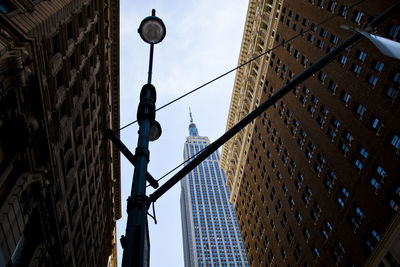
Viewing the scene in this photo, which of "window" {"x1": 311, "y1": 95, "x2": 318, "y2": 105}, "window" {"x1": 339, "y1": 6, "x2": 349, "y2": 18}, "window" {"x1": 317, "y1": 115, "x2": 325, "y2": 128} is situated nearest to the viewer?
"window" {"x1": 339, "y1": 6, "x2": 349, "y2": 18}

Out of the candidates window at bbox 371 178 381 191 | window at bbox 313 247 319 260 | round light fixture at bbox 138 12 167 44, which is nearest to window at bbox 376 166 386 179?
window at bbox 371 178 381 191

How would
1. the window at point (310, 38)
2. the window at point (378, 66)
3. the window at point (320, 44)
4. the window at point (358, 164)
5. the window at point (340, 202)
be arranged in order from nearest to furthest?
the window at point (378, 66), the window at point (358, 164), the window at point (340, 202), the window at point (320, 44), the window at point (310, 38)

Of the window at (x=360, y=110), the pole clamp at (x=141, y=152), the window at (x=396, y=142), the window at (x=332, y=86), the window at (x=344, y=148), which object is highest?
the window at (x=332, y=86)

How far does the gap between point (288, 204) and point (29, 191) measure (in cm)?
4488

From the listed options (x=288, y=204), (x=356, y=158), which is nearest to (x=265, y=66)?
(x=288, y=204)

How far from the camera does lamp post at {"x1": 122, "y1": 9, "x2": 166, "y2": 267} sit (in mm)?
4387

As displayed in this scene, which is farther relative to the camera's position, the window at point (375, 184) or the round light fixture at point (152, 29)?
the window at point (375, 184)

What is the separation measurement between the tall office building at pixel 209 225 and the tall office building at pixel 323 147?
Result: 8501 centimetres

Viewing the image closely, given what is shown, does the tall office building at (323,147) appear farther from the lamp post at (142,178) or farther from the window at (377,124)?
the lamp post at (142,178)

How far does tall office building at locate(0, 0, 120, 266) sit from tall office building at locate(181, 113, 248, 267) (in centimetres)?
12866

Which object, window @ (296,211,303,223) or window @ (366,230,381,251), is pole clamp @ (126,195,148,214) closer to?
window @ (366,230,381,251)

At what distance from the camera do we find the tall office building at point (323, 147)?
33.3m

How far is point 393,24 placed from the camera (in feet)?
108

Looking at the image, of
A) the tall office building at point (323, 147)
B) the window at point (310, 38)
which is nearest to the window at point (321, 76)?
the tall office building at point (323, 147)
